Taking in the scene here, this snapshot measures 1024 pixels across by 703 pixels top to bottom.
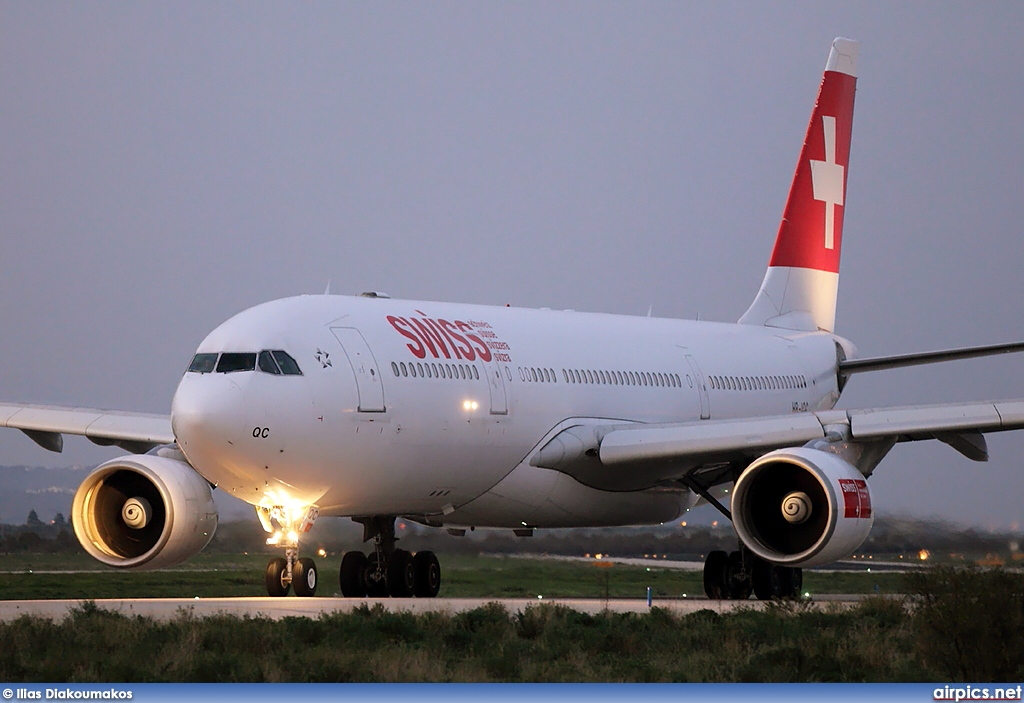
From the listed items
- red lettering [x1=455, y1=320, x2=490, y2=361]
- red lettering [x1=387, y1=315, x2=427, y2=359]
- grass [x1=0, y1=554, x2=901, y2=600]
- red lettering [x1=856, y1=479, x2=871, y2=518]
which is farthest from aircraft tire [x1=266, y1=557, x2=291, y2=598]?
red lettering [x1=856, y1=479, x2=871, y2=518]

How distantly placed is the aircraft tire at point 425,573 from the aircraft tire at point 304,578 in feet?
9.43

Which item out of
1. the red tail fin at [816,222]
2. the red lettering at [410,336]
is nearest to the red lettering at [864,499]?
the red lettering at [410,336]

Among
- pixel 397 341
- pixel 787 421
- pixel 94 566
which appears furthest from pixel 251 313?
pixel 94 566

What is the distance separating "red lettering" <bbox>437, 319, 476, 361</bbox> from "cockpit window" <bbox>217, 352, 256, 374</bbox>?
3.11 meters

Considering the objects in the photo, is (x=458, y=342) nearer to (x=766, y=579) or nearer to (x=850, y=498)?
(x=850, y=498)

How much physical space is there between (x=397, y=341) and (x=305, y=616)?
16.5ft

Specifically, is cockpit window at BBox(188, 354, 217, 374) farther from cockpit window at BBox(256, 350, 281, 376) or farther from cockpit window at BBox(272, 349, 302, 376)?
cockpit window at BBox(272, 349, 302, 376)

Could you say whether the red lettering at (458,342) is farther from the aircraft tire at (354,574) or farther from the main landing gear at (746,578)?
the main landing gear at (746,578)

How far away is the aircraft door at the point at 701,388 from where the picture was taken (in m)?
25.3

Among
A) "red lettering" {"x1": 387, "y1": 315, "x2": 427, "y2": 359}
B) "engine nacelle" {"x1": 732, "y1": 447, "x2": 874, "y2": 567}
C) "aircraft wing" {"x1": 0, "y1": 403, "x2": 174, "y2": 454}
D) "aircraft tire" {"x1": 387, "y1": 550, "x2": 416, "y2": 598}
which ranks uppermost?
"red lettering" {"x1": 387, "y1": 315, "x2": 427, "y2": 359}

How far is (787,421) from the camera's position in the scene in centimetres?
2103

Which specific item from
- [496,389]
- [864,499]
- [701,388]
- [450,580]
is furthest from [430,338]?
[450,580]

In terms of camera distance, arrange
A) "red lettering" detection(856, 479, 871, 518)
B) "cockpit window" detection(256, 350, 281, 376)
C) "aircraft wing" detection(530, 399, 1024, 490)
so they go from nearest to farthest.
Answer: "cockpit window" detection(256, 350, 281, 376) < "red lettering" detection(856, 479, 871, 518) < "aircraft wing" detection(530, 399, 1024, 490)

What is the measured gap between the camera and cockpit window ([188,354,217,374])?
18203 millimetres
